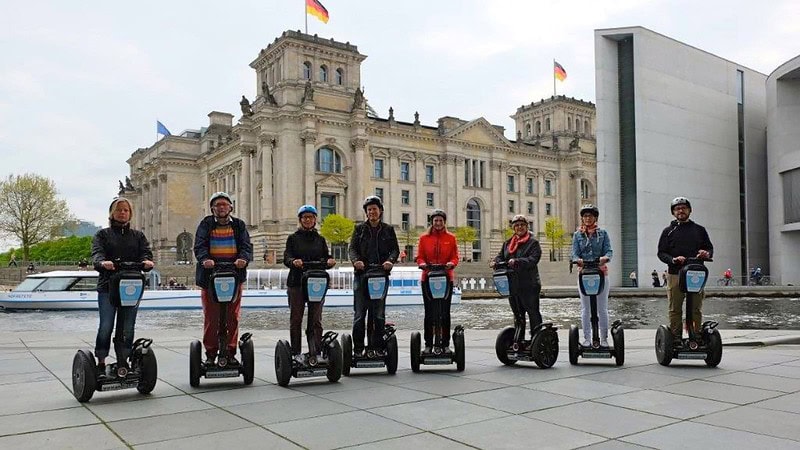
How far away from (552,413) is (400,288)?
3252 centimetres

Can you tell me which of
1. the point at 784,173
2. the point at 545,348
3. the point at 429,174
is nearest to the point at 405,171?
the point at 429,174

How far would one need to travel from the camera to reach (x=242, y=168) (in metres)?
80.9

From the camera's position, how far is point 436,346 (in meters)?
9.05

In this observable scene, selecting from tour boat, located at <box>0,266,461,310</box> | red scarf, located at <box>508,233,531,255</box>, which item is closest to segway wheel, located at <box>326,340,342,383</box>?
red scarf, located at <box>508,233,531,255</box>

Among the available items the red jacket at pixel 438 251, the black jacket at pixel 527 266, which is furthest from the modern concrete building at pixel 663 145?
the red jacket at pixel 438 251

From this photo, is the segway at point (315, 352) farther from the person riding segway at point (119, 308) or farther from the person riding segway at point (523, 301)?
the person riding segway at point (523, 301)

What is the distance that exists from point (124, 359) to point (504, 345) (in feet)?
15.9

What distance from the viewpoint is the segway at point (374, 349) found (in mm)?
8656

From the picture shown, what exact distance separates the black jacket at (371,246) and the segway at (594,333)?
8.69 ft

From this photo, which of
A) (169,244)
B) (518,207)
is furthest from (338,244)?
(169,244)

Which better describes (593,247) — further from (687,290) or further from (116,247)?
(116,247)

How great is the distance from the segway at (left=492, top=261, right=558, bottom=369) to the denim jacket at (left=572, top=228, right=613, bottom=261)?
3.37ft

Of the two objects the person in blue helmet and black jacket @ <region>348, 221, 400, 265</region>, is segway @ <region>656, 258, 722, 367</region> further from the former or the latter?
the person in blue helmet

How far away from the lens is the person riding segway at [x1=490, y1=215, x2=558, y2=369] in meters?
9.12
